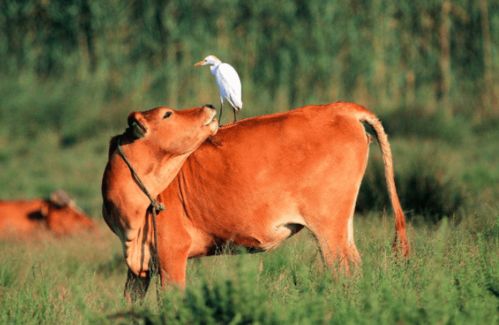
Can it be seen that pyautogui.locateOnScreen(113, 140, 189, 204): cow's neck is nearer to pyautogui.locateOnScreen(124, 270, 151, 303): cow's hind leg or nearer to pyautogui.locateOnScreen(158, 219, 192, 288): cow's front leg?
pyautogui.locateOnScreen(158, 219, 192, 288): cow's front leg

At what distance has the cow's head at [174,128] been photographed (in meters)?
7.12

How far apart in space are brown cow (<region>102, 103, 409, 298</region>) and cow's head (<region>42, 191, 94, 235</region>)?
18.9 feet

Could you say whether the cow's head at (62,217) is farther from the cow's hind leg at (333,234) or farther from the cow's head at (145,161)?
the cow's hind leg at (333,234)

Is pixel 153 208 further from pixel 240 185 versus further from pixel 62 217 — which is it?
pixel 62 217

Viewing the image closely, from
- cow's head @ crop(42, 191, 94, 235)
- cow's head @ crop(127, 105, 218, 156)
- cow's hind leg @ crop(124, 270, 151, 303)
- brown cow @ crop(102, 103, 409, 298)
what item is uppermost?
cow's head @ crop(127, 105, 218, 156)

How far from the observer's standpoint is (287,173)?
23.7ft

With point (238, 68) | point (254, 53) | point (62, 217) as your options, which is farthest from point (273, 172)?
point (254, 53)

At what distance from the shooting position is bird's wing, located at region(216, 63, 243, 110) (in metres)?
8.28

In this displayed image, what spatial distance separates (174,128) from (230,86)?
127 cm

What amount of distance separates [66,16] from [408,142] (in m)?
9.34

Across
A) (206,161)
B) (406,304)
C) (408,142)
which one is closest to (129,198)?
(206,161)

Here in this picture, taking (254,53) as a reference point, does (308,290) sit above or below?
below

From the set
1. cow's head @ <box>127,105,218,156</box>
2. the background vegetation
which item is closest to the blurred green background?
the background vegetation

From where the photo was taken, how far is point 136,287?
24.5 ft
